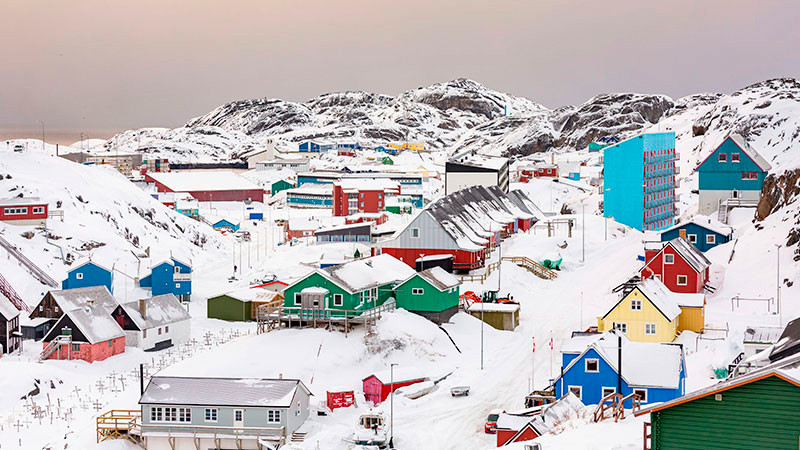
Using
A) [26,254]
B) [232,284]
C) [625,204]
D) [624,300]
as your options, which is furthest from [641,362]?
[625,204]

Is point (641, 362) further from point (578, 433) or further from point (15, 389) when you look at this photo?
point (15, 389)

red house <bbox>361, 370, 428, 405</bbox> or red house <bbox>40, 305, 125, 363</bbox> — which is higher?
red house <bbox>40, 305, 125, 363</bbox>

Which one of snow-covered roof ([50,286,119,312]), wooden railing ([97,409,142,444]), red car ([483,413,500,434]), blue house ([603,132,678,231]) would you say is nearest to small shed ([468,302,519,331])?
red car ([483,413,500,434])

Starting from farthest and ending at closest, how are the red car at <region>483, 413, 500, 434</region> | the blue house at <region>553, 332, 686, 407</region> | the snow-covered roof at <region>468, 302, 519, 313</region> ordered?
the snow-covered roof at <region>468, 302, 519, 313</region> < the red car at <region>483, 413, 500, 434</region> < the blue house at <region>553, 332, 686, 407</region>

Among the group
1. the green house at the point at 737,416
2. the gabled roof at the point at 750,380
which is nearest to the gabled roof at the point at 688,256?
the gabled roof at the point at 750,380

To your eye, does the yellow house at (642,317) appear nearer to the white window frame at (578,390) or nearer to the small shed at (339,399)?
the white window frame at (578,390)

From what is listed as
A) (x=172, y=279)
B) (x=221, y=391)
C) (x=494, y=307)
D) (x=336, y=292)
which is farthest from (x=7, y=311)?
(x=494, y=307)

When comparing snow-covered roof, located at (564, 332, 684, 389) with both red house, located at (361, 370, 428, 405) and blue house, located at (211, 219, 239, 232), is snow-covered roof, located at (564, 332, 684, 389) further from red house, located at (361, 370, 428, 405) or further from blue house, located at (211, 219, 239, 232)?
blue house, located at (211, 219, 239, 232)
